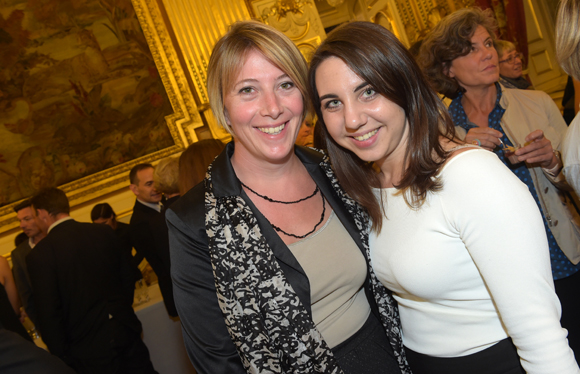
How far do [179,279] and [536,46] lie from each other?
7042 millimetres

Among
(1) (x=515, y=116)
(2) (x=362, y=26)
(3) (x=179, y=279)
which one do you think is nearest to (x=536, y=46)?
(1) (x=515, y=116)

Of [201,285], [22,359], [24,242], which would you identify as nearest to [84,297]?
[22,359]

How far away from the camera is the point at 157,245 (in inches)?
135

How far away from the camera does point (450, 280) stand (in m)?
1.29

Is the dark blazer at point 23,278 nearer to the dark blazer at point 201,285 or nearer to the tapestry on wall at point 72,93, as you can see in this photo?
the tapestry on wall at point 72,93

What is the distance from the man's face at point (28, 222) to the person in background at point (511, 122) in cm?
472

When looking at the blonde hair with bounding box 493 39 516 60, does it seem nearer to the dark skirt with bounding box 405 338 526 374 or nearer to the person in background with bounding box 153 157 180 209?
the dark skirt with bounding box 405 338 526 374

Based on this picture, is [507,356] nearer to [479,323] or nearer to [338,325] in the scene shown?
[479,323]

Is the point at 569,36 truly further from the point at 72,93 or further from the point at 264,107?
the point at 72,93

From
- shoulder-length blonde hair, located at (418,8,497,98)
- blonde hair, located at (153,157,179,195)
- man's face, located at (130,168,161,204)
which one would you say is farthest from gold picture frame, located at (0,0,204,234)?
shoulder-length blonde hair, located at (418,8,497,98)

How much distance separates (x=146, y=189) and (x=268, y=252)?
2979 mm

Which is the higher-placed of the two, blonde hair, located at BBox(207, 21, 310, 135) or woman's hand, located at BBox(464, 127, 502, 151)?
blonde hair, located at BBox(207, 21, 310, 135)

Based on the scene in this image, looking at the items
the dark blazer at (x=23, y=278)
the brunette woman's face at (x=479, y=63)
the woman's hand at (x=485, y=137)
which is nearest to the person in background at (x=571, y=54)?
the woman's hand at (x=485, y=137)

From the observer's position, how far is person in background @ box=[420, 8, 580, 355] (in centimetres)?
190
